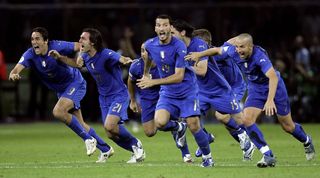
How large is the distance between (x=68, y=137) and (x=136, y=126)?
10.8 ft

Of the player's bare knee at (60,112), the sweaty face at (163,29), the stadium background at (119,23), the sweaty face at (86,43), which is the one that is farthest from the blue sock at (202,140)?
the stadium background at (119,23)

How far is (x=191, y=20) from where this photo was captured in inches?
1249

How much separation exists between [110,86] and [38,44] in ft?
5.95

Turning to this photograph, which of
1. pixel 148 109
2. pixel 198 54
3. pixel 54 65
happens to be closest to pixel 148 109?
pixel 148 109

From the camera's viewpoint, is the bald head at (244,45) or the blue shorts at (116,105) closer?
the bald head at (244,45)

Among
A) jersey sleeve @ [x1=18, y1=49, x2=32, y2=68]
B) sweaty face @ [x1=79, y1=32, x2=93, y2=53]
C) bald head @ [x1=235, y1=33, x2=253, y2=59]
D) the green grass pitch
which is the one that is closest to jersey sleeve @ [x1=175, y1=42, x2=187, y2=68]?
bald head @ [x1=235, y1=33, x2=253, y2=59]

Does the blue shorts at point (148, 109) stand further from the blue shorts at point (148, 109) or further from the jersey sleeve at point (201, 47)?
the jersey sleeve at point (201, 47)

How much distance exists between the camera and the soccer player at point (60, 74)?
18.4 meters

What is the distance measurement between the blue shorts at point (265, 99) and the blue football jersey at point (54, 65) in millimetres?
3745

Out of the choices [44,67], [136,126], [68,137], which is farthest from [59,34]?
[44,67]

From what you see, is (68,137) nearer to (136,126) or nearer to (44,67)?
(136,126)

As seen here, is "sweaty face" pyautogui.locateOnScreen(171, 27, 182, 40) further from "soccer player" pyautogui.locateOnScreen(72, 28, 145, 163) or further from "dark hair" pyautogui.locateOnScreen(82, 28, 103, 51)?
"dark hair" pyautogui.locateOnScreen(82, 28, 103, 51)

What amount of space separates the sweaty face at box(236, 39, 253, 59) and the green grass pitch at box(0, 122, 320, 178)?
1.75 m

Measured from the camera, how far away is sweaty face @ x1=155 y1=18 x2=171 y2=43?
16.1 m
